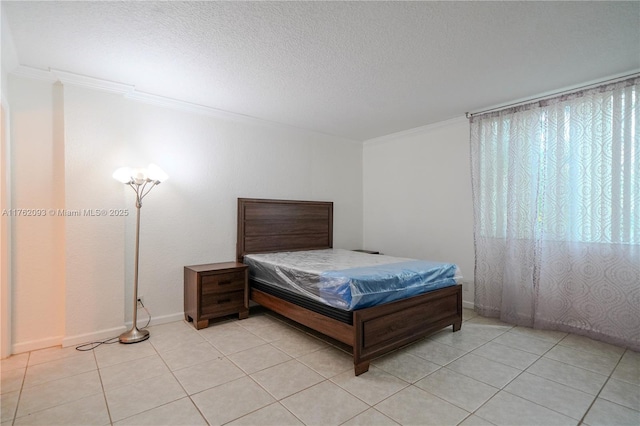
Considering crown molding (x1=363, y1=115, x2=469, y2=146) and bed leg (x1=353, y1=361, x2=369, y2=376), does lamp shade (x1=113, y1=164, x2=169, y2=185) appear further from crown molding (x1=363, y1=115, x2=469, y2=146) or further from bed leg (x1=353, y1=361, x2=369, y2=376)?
crown molding (x1=363, y1=115, x2=469, y2=146)

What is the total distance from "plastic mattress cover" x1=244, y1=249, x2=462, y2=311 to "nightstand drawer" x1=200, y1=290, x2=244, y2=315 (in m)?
0.30

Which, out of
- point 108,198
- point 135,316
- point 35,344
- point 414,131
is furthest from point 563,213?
point 35,344

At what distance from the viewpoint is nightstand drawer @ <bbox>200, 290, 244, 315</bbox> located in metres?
3.29

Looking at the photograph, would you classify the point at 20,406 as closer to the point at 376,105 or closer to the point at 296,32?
the point at 296,32

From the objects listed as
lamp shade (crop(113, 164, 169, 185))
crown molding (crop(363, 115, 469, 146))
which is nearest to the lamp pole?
lamp shade (crop(113, 164, 169, 185))

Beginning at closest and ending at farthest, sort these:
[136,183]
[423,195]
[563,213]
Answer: [136,183] → [563,213] → [423,195]

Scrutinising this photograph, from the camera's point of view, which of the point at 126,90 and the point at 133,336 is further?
the point at 126,90

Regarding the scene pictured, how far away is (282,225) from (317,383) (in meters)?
2.45

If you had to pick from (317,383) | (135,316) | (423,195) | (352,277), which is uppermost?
(423,195)

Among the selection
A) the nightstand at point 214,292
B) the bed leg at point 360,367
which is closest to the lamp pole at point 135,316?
the nightstand at point 214,292

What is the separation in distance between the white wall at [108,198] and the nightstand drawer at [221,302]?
19.0 inches

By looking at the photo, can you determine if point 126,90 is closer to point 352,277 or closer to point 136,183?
point 136,183

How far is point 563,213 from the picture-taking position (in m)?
3.16

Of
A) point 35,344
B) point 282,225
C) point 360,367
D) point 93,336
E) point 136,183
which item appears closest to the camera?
point 360,367
